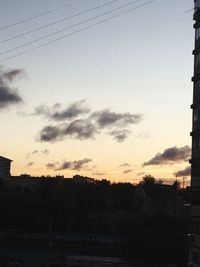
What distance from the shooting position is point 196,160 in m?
53.1

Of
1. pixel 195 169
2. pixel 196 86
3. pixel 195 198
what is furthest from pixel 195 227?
pixel 196 86

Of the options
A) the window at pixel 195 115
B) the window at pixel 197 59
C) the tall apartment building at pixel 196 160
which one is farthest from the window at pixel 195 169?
the window at pixel 197 59

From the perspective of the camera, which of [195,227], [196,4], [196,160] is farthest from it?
[196,4]

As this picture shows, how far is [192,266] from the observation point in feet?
172

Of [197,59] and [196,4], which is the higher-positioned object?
[196,4]

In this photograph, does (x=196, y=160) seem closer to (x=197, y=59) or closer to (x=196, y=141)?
(x=196, y=141)

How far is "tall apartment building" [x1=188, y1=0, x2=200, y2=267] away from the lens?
170 feet

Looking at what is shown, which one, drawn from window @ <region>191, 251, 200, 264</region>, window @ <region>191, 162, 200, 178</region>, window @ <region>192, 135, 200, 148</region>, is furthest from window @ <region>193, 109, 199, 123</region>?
window @ <region>191, 251, 200, 264</region>

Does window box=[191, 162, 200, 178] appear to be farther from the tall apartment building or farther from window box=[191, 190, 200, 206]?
window box=[191, 190, 200, 206]

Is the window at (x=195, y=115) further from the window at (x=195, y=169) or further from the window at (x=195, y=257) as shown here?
the window at (x=195, y=257)

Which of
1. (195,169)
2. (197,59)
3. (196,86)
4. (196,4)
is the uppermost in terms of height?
(196,4)

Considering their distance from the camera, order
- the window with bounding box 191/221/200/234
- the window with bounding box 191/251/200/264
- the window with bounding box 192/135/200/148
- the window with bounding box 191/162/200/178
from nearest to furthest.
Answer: the window with bounding box 191/251/200/264
the window with bounding box 191/221/200/234
the window with bounding box 191/162/200/178
the window with bounding box 192/135/200/148

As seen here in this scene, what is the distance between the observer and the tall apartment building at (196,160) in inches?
2045

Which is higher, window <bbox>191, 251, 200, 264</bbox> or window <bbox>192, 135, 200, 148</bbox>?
window <bbox>192, 135, 200, 148</bbox>
